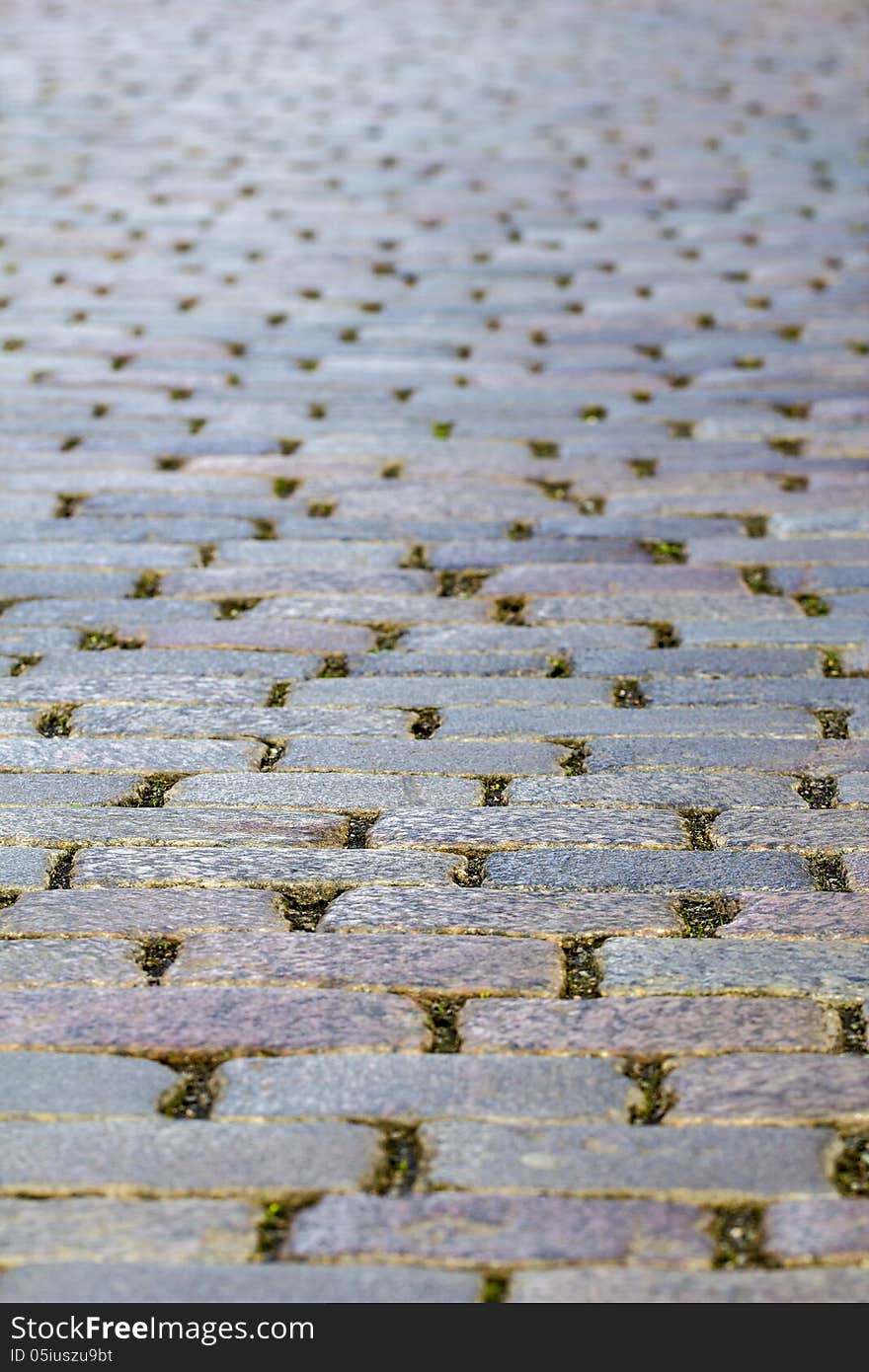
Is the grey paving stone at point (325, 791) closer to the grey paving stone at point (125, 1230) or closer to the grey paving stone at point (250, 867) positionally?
the grey paving stone at point (250, 867)

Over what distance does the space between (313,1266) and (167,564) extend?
2156 mm

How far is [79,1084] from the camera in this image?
82.7 inches

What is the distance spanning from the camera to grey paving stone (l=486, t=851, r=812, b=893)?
253 cm

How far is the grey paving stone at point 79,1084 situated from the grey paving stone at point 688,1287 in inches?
21.5

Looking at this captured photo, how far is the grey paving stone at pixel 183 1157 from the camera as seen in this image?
76.0 inches

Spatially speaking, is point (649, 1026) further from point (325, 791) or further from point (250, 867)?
A: point (325, 791)

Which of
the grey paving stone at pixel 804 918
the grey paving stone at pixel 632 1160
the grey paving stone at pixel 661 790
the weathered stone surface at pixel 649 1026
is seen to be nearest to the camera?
the grey paving stone at pixel 632 1160

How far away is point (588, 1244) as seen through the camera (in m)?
1.83

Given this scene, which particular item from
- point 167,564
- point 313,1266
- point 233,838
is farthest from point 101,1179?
point 167,564

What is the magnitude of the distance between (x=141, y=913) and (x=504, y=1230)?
2.69 ft

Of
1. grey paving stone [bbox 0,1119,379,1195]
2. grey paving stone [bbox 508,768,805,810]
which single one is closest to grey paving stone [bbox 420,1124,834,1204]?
grey paving stone [bbox 0,1119,379,1195]

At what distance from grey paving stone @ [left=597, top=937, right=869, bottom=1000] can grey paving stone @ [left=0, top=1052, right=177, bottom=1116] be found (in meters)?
0.62

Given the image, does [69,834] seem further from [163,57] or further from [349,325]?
[163,57]

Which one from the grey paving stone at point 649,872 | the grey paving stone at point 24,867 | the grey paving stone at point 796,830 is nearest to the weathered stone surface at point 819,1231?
the grey paving stone at point 649,872
